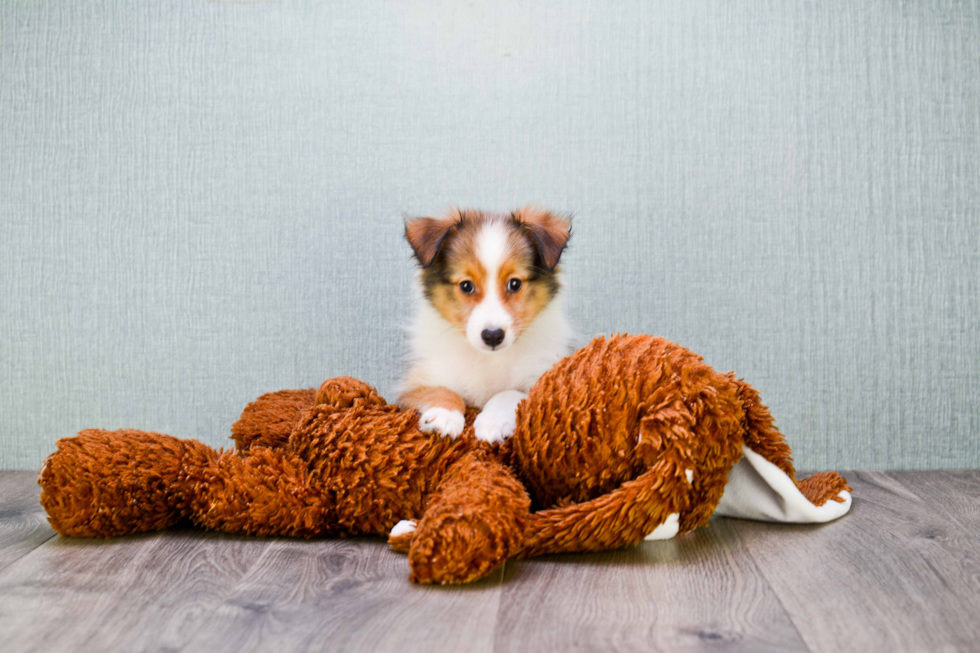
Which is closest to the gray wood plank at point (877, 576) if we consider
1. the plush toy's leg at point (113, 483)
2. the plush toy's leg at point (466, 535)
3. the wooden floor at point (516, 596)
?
the wooden floor at point (516, 596)

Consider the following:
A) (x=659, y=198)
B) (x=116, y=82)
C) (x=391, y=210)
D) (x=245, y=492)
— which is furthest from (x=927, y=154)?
(x=116, y=82)

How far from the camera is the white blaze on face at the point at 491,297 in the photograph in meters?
1.57

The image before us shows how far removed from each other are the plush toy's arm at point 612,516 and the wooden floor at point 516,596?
4cm

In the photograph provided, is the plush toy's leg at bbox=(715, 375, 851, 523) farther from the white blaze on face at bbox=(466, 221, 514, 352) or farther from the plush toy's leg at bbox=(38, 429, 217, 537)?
the plush toy's leg at bbox=(38, 429, 217, 537)

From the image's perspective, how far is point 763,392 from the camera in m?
2.19

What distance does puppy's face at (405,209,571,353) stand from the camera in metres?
1.63

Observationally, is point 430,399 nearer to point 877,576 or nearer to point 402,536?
point 402,536

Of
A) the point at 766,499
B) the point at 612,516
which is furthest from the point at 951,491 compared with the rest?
the point at 612,516

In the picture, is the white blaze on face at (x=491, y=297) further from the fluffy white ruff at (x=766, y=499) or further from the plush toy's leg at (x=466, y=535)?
the fluffy white ruff at (x=766, y=499)

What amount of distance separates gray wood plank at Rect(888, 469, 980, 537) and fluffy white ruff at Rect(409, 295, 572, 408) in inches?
37.1

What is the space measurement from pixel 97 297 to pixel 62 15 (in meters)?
0.83

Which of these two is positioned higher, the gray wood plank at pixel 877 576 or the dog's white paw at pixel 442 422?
the dog's white paw at pixel 442 422

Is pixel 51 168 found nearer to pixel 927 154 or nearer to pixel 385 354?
pixel 385 354

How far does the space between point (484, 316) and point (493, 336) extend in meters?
0.05
